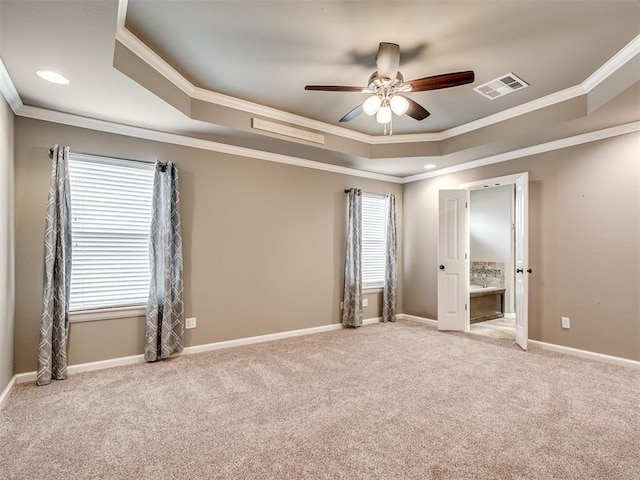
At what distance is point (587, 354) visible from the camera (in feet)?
12.3

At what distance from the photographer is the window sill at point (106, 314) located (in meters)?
3.27

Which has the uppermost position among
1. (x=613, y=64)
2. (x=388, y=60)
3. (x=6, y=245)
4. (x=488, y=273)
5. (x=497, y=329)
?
(x=613, y=64)

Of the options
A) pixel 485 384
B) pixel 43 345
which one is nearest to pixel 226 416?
pixel 43 345

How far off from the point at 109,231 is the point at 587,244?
5.34 metres

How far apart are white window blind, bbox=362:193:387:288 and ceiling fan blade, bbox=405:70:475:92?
10.1 feet

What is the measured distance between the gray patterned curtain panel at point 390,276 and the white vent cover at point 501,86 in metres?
2.62

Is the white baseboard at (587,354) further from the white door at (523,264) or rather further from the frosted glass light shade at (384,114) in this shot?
the frosted glass light shade at (384,114)

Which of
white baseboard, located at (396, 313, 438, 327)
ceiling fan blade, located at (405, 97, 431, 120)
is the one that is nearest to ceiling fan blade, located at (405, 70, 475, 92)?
ceiling fan blade, located at (405, 97, 431, 120)

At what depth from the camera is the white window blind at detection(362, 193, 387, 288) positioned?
5578 millimetres

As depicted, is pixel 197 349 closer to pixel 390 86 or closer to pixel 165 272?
pixel 165 272

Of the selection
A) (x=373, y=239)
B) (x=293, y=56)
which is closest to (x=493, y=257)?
(x=373, y=239)

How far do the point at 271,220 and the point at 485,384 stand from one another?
3.10 m

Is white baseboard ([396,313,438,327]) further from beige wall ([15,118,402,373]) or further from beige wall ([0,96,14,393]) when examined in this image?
beige wall ([0,96,14,393])

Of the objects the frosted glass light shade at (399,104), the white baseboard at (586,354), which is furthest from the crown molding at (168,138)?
the white baseboard at (586,354)
